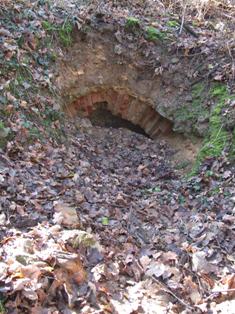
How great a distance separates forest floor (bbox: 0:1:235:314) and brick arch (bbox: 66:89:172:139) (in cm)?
66

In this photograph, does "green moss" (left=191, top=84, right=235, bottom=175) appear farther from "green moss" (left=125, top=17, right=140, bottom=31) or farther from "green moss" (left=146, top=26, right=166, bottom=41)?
"green moss" (left=125, top=17, right=140, bottom=31)

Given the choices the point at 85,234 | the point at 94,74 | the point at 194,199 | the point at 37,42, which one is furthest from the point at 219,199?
the point at 37,42

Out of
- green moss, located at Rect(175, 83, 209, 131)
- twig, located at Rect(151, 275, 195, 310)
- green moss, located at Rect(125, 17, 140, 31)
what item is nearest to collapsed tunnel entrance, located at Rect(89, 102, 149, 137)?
green moss, located at Rect(175, 83, 209, 131)

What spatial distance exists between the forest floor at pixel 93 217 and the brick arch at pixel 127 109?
0.66 metres

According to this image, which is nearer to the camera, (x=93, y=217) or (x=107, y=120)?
(x=93, y=217)

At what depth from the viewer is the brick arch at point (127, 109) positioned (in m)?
7.28

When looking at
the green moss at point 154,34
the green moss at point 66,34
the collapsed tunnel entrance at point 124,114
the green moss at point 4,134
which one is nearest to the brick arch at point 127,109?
the collapsed tunnel entrance at point 124,114

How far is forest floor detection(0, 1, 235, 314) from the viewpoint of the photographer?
3.11 metres

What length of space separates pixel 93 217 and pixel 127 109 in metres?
3.62

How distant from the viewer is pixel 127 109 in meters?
7.47

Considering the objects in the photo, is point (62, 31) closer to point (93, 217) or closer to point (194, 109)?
point (194, 109)

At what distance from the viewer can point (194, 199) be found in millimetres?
5234

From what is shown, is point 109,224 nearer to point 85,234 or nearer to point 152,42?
point 85,234

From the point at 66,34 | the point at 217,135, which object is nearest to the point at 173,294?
the point at 217,135
